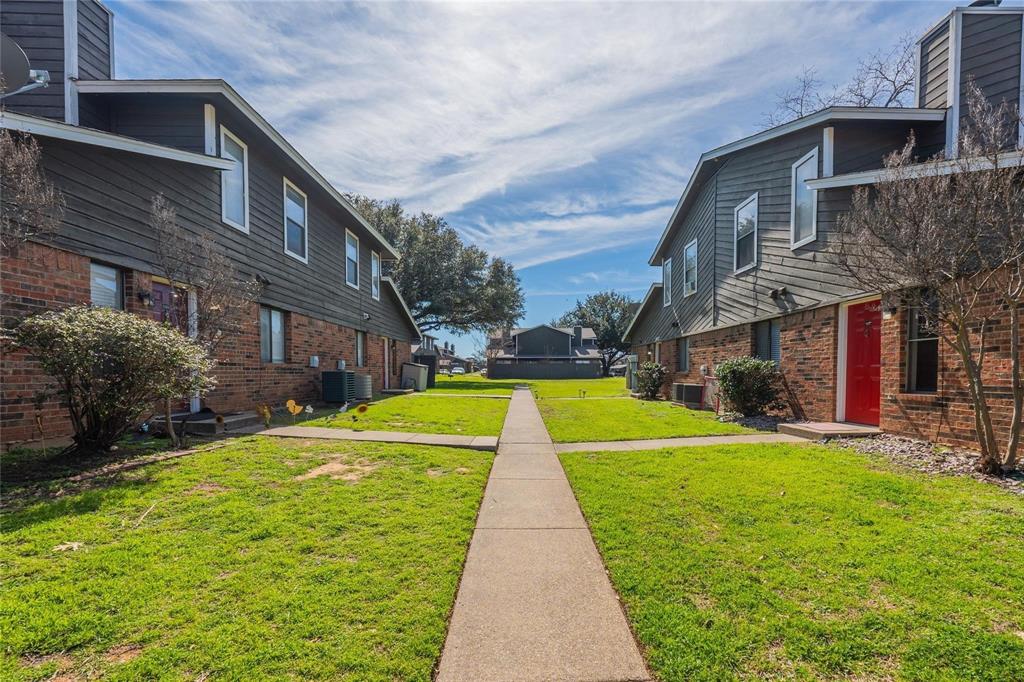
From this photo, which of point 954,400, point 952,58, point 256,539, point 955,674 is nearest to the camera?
point 955,674

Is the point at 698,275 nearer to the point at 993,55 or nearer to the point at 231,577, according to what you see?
the point at 993,55

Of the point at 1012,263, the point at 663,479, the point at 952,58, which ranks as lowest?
the point at 663,479

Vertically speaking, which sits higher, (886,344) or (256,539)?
(886,344)

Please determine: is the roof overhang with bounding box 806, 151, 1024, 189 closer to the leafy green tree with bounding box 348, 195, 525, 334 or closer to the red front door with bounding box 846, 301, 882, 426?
the red front door with bounding box 846, 301, 882, 426

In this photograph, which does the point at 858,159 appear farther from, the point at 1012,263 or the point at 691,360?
the point at 691,360

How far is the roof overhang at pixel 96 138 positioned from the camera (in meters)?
4.66

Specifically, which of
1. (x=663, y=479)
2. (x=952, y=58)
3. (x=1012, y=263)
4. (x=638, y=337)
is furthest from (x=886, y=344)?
(x=638, y=337)

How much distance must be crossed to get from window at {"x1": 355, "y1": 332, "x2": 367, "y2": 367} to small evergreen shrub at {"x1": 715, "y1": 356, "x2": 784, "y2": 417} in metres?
11.7

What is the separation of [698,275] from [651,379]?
158 inches

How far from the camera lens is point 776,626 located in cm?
219

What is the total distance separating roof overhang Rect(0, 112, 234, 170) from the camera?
4.66 meters

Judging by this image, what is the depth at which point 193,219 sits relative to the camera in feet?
24.0

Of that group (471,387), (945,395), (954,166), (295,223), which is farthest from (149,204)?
(471,387)

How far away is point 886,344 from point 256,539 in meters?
8.75
